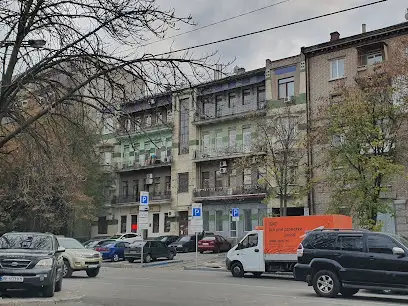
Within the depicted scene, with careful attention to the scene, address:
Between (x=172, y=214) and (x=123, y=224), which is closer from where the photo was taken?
(x=172, y=214)

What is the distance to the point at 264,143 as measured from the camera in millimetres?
37656

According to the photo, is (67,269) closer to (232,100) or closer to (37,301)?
(37,301)

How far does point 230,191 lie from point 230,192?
0.11 meters

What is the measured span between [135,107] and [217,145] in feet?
124

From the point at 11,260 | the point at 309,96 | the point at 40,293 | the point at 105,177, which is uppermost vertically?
the point at 309,96

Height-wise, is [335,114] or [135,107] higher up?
[335,114]

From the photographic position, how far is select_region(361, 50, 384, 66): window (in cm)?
3752

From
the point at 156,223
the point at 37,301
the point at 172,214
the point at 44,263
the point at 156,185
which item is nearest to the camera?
the point at 37,301

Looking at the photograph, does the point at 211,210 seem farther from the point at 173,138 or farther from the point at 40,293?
the point at 40,293

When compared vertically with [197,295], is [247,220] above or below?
above

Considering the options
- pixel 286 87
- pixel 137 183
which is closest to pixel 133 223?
pixel 137 183

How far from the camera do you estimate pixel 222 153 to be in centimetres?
4781

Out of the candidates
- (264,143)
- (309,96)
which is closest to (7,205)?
(264,143)

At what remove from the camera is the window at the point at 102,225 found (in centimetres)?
5903
